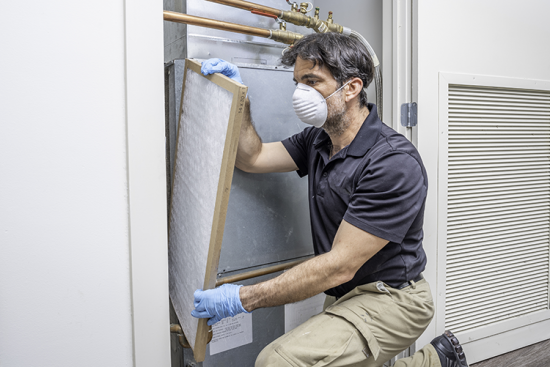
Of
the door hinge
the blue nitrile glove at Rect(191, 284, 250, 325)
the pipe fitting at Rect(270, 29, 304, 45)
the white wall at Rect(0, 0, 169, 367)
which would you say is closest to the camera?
the white wall at Rect(0, 0, 169, 367)

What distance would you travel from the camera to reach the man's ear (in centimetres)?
125

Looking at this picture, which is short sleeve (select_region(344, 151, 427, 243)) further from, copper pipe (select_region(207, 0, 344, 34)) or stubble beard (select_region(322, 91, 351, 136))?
copper pipe (select_region(207, 0, 344, 34))

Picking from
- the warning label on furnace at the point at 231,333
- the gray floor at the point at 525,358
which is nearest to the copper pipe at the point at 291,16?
the warning label on furnace at the point at 231,333

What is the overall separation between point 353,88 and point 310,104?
17cm

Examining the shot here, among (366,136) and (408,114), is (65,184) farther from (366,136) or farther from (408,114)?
(408,114)

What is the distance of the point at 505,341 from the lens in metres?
1.74

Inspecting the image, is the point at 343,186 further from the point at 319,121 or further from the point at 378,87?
the point at 378,87

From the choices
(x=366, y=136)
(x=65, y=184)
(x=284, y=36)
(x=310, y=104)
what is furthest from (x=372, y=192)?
(x=65, y=184)

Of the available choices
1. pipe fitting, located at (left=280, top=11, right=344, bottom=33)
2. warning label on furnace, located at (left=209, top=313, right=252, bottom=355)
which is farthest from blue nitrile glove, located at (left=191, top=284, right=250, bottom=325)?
pipe fitting, located at (left=280, top=11, right=344, bottom=33)

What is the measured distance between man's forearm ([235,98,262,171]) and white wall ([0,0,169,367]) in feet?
1.03

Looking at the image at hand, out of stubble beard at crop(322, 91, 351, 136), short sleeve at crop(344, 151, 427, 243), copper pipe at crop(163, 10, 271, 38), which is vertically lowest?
short sleeve at crop(344, 151, 427, 243)

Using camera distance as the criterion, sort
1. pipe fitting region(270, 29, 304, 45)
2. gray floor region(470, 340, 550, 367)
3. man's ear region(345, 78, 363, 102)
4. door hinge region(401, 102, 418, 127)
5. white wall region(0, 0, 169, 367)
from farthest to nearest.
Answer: gray floor region(470, 340, 550, 367) → door hinge region(401, 102, 418, 127) → pipe fitting region(270, 29, 304, 45) → man's ear region(345, 78, 363, 102) → white wall region(0, 0, 169, 367)

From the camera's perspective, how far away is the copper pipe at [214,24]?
3.76 feet

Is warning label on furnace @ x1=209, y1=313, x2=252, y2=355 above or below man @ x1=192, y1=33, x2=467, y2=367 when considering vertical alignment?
below
